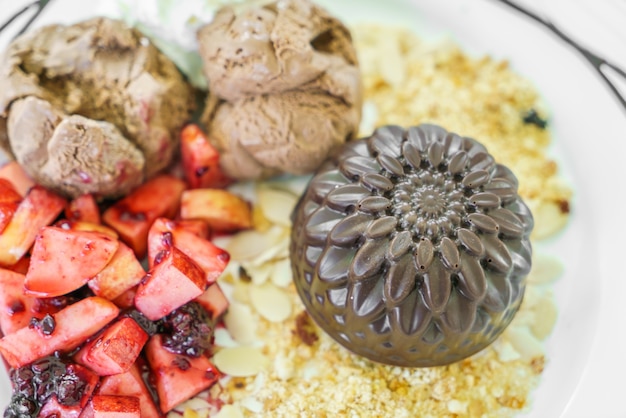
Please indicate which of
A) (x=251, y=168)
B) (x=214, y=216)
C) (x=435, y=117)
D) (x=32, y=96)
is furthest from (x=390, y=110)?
Answer: (x=32, y=96)

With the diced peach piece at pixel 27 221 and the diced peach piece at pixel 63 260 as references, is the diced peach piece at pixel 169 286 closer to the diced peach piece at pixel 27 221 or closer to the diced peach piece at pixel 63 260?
the diced peach piece at pixel 63 260

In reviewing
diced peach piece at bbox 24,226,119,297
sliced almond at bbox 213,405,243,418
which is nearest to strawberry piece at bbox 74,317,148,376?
diced peach piece at bbox 24,226,119,297

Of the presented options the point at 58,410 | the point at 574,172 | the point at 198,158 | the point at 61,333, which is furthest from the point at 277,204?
the point at 574,172

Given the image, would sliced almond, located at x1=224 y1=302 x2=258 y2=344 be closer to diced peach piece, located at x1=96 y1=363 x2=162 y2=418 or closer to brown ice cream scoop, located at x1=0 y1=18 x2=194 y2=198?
diced peach piece, located at x1=96 y1=363 x2=162 y2=418

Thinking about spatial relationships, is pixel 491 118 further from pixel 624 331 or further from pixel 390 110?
pixel 624 331

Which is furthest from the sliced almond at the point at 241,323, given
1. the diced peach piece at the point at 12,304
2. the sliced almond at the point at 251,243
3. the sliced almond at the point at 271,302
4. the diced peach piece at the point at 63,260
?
the diced peach piece at the point at 12,304
